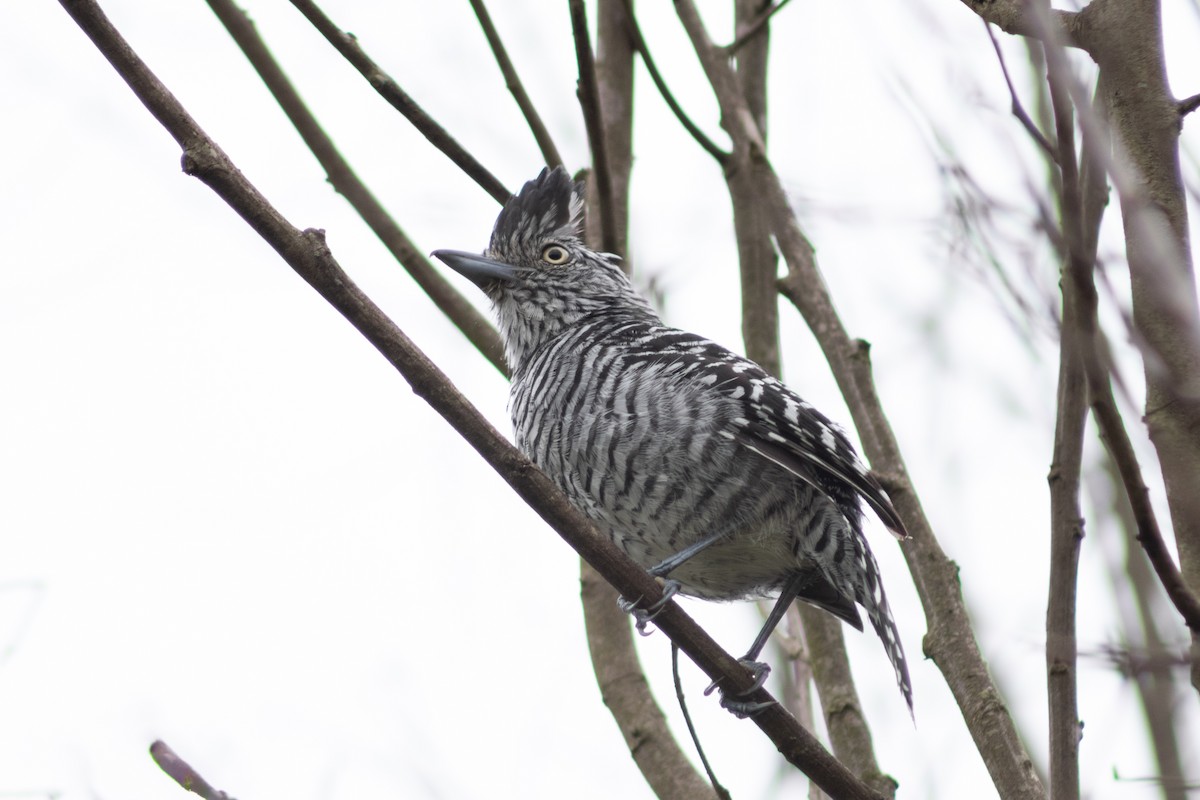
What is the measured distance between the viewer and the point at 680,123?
18.6ft

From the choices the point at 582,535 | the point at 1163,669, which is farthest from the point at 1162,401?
the point at 582,535

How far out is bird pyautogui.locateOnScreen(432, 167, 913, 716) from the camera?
4676 millimetres

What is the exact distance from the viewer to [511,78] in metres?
5.24

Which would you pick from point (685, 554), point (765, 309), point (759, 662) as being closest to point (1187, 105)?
point (759, 662)

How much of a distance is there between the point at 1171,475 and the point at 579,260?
12.2 feet

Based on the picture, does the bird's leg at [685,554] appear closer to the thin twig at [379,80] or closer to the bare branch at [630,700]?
the bare branch at [630,700]

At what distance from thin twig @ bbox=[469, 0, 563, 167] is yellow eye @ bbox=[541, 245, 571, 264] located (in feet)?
2.33

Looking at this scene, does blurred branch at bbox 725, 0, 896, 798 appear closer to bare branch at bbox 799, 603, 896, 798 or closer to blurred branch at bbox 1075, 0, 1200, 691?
bare branch at bbox 799, 603, 896, 798

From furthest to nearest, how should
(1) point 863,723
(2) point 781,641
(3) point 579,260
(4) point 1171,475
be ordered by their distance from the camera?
(3) point 579,260, (2) point 781,641, (1) point 863,723, (4) point 1171,475

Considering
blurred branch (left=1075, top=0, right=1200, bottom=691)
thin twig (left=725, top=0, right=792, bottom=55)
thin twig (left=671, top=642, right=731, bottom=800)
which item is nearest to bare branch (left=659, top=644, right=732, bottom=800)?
thin twig (left=671, top=642, right=731, bottom=800)

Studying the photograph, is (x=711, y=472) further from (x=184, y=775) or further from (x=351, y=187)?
(x=184, y=775)

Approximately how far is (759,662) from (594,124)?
2.17 metres

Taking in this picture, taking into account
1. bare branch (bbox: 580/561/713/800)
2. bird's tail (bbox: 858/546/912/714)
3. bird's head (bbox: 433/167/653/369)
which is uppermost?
bird's head (bbox: 433/167/653/369)

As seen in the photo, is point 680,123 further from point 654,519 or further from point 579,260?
point 654,519
